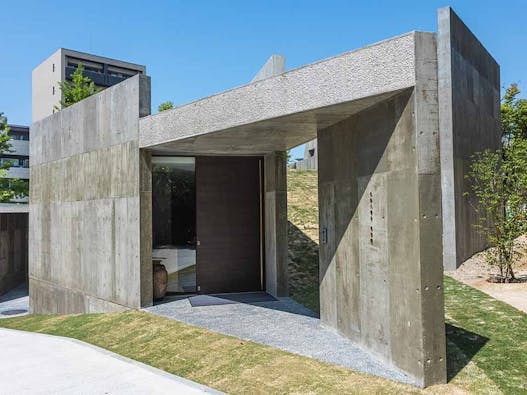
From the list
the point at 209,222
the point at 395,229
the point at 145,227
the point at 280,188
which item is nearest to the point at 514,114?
the point at 280,188

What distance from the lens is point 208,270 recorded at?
398 inches

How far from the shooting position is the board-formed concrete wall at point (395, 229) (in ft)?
15.6

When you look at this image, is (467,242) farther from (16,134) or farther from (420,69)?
(16,134)

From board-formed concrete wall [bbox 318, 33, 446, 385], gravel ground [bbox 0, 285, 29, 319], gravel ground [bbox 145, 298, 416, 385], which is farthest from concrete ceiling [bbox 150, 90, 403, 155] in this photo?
gravel ground [bbox 0, 285, 29, 319]

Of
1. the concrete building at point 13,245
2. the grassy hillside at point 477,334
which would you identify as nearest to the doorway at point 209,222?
the grassy hillside at point 477,334

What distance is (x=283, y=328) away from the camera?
23.3 ft

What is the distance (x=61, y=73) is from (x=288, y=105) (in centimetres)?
4956

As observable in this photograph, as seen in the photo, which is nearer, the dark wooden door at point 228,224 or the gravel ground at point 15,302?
the dark wooden door at point 228,224

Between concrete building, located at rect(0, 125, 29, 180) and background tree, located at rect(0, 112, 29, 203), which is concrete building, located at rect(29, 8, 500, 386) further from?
concrete building, located at rect(0, 125, 29, 180)

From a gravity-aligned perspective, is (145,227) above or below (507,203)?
below

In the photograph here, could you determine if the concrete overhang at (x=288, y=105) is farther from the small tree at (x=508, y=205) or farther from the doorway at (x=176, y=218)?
the small tree at (x=508, y=205)

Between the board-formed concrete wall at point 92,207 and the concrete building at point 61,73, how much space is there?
39.3 meters

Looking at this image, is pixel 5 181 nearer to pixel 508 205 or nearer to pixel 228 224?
pixel 228 224

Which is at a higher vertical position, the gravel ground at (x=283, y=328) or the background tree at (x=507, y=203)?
the background tree at (x=507, y=203)
